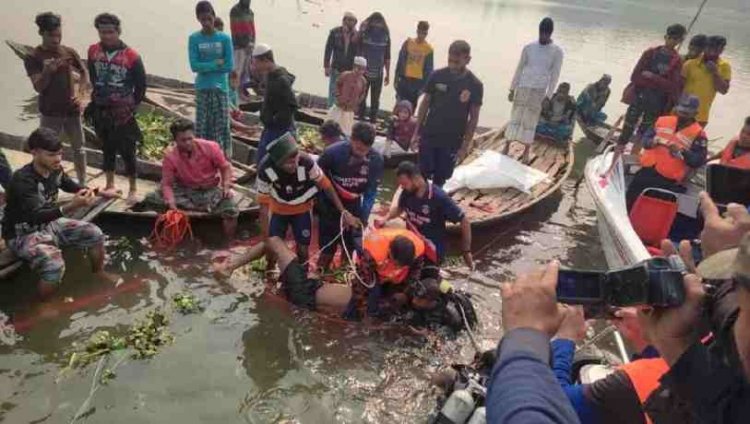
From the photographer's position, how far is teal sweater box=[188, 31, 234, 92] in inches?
304

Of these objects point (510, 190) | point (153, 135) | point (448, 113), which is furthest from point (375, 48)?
point (153, 135)

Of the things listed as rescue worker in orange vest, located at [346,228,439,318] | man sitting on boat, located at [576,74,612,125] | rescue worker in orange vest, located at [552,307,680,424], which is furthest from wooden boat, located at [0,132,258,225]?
man sitting on boat, located at [576,74,612,125]

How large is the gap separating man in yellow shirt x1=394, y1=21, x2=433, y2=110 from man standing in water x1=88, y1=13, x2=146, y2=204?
17.6ft

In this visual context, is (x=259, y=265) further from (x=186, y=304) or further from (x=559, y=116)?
(x=559, y=116)

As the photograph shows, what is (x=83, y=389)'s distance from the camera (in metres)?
4.40

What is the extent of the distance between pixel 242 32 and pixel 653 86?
754 centimetres

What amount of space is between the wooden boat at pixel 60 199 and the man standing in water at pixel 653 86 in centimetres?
691

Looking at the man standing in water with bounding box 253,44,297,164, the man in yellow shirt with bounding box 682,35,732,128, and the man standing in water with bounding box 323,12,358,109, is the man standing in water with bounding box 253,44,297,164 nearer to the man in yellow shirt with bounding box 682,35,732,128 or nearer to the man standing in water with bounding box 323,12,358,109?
the man standing in water with bounding box 323,12,358,109

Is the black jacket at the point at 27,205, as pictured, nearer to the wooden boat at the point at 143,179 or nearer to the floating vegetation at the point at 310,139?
the wooden boat at the point at 143,179

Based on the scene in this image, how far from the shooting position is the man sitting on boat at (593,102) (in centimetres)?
1265

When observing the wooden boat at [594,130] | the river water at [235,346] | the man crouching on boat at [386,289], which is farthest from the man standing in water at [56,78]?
the wooden boat at [594,130]

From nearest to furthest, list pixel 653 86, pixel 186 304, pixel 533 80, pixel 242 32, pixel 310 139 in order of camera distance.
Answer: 1. pixel 186 304
2. pixel 653 86
3. pixel 533 80
4. pixel 310 139
5. pixel 242 32

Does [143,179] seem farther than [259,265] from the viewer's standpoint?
Yes

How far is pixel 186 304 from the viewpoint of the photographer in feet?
18.1
